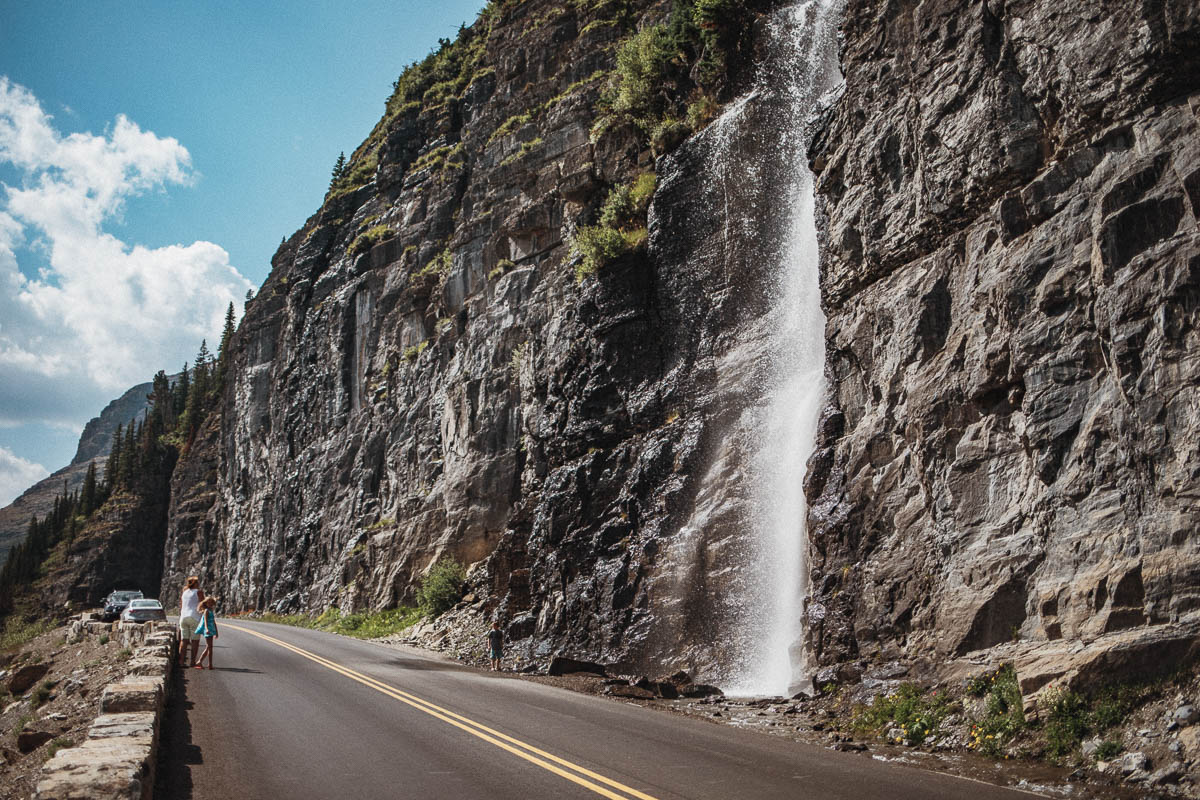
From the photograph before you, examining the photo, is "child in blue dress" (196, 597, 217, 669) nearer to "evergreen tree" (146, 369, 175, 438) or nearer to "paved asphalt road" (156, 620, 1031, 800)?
"paved asphalt road" (156, 620, 1031, 800)

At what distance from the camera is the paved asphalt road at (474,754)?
7930 millimetres

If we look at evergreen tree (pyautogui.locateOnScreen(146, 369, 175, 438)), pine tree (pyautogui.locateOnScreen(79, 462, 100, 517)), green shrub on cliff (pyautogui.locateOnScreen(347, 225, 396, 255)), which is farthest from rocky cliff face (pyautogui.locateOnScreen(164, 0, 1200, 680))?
evergreen tree (pyautogui.locateOnScreen(146, 369, 175, 438))

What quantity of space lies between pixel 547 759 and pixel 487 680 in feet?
34.1

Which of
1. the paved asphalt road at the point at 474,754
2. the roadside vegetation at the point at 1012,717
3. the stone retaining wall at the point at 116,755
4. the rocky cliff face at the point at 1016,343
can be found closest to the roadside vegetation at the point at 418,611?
the paved asphalt road at the point at 474,754

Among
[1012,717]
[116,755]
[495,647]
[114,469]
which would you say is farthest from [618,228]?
[114,469]

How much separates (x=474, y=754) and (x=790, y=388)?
14641 millimetres

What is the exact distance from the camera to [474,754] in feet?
31.2

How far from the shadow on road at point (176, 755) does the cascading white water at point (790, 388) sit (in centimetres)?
1055

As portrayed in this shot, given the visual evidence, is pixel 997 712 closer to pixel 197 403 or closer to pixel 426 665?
pixel 426 665

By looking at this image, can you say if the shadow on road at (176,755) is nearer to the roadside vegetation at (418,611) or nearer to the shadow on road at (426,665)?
the shadow on road at (426,665)

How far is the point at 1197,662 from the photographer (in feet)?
29.8

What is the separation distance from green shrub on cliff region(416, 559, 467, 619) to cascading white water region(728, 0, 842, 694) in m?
16.9

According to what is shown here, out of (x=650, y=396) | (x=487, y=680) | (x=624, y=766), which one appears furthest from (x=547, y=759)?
(x=650, y=396)

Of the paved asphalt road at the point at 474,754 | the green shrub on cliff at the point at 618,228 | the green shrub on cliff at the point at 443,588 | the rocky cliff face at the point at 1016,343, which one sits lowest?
the paved asphalt road at the point at 474,754
